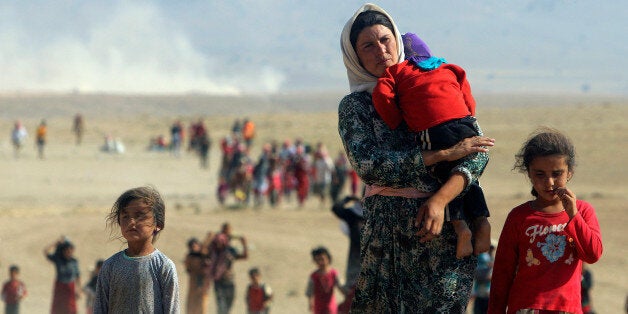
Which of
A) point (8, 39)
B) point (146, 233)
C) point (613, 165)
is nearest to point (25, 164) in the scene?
point (613, 165)

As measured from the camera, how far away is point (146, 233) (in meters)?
4.38

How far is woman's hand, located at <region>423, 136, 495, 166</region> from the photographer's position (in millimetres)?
3986

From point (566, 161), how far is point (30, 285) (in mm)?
12131

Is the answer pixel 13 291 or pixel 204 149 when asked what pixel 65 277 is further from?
pixel 204 149

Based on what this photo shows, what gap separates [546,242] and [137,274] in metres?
1.55

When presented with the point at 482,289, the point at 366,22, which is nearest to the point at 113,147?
the point at 482,289

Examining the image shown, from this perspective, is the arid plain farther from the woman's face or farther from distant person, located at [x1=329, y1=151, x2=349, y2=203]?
the woman's face

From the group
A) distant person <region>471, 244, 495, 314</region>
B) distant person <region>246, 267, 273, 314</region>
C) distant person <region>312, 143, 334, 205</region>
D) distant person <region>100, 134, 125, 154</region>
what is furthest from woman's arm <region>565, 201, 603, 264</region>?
distant person <region>100, 134, 125, 154</region>

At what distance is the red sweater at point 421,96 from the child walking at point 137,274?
102 centimetres

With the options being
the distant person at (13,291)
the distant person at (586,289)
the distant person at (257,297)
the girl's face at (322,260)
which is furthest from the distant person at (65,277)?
the distant person at (586,289)

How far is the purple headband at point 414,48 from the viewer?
169 inches

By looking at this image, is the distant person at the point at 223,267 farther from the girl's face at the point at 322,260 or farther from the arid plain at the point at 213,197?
the arid plain at the point at 213,197

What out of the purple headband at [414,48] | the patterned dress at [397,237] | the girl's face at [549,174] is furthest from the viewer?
the purple headband at [414,48]

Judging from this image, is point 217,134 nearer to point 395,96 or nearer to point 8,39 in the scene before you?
point 395,96
